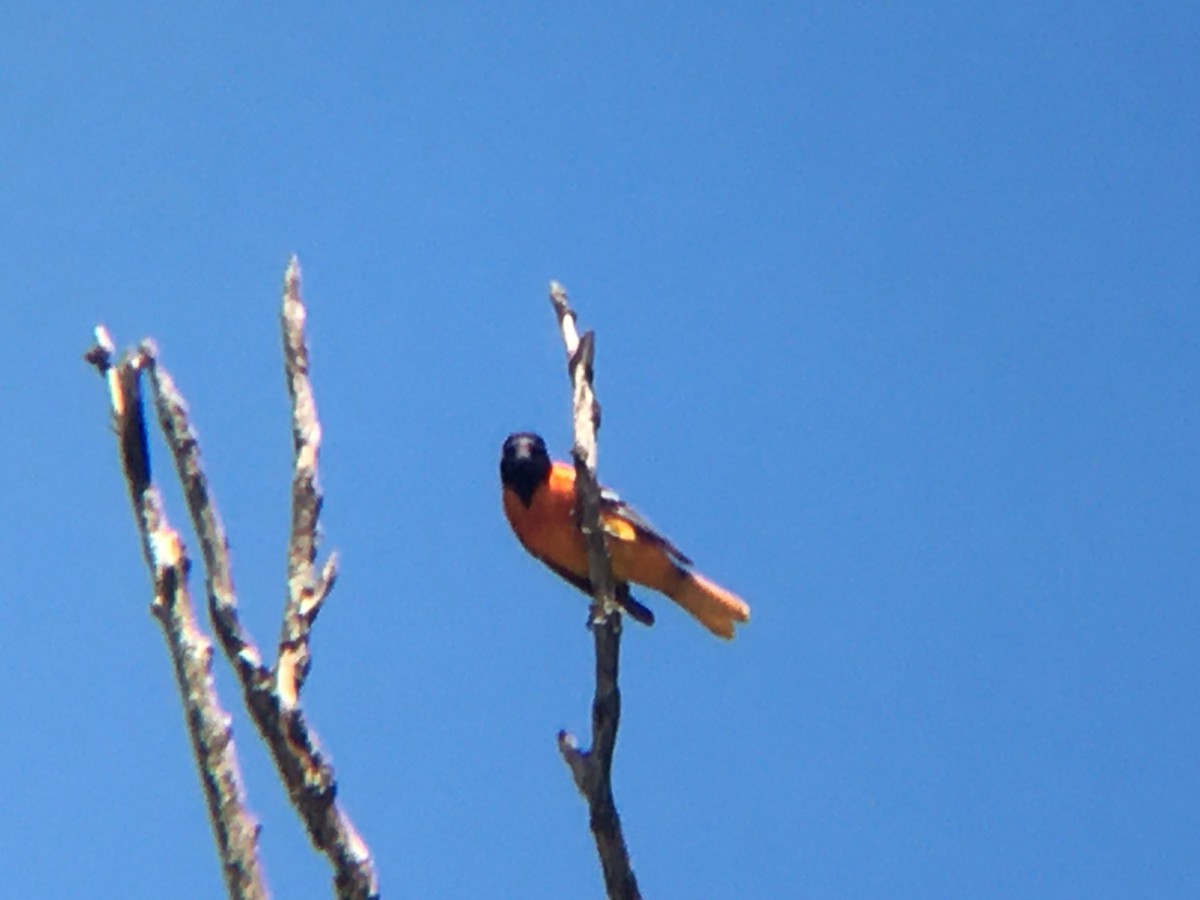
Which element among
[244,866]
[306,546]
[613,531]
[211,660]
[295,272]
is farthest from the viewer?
[613,531]

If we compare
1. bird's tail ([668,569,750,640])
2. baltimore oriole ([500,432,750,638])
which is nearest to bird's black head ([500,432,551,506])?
baltimore oriole ([500,432,750,638])

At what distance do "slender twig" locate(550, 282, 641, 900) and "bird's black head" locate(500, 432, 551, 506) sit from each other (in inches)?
105

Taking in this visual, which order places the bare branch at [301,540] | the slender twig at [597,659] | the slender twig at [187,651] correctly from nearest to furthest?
the slender twig at [187,651], the bare branch at [301,540], the slender twig at [597,659]

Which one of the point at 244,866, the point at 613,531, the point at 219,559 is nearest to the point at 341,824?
the point at 244,866

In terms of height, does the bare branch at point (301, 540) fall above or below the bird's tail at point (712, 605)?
below

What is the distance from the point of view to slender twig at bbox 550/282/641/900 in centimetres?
495

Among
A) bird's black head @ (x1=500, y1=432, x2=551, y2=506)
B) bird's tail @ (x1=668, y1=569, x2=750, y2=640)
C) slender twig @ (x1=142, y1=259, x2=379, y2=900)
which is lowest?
slender twig @ (x1=142, y1=259, x2=379, y2=900)

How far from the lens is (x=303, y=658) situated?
14.8 ft

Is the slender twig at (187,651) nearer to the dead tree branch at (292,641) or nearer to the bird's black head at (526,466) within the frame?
the dead tree branch at (292,641)

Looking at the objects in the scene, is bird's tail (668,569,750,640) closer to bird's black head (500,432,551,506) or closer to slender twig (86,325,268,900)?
bird's black head (500,432,551,506)

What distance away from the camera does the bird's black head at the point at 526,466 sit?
8.21 meters

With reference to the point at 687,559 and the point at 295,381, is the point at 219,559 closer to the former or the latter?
the point at 295,381

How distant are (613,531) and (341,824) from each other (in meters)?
3.74

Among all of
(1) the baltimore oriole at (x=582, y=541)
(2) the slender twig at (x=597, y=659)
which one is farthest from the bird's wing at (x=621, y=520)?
(2) the slender twig at (x=597, y=659)
